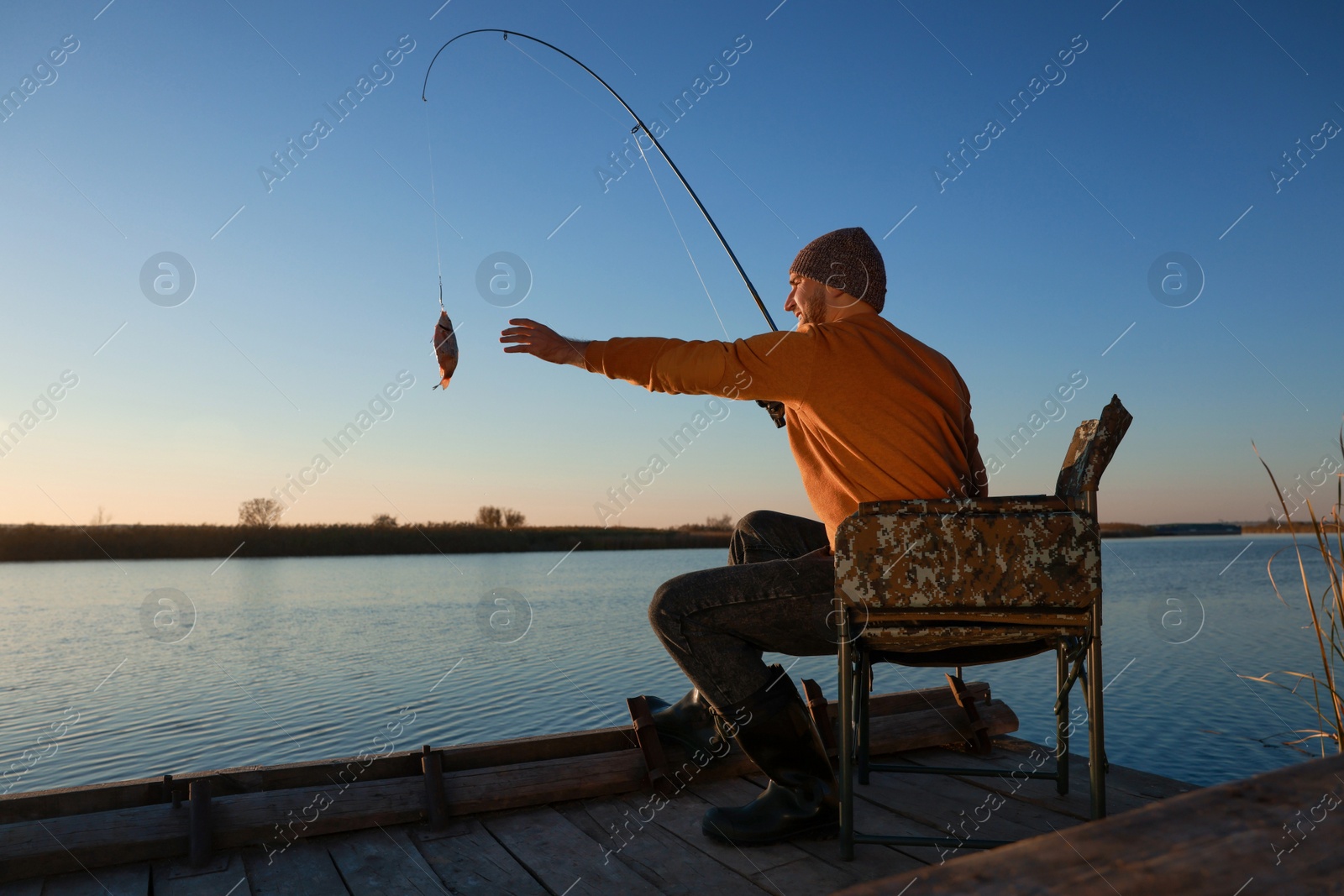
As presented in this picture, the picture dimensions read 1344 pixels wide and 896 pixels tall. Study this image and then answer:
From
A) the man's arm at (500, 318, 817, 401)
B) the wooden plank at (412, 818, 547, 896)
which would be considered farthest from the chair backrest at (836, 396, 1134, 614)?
the wooden plank at (412, 818, 547, 896)

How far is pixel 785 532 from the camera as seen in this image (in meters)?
2.99

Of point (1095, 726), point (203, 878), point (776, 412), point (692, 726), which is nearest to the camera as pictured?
point (1095, 726)

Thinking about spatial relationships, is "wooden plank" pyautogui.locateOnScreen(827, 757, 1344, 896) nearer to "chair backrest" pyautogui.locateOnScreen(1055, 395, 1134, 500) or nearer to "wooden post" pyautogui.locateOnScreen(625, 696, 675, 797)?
"chair backrest" pyautogui.locateOnScreen(1055, 395, 1134, 500)

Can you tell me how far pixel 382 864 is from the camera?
2373 millimetres

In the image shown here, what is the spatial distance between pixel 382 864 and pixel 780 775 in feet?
3.63

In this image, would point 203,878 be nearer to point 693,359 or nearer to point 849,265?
point 693,359

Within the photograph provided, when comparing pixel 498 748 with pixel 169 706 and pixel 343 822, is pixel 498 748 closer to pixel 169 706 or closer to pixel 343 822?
pixel 343 822

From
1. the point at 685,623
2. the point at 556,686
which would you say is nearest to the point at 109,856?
the point at 685,623

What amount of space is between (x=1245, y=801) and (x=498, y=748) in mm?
2731

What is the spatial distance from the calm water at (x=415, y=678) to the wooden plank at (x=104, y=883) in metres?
3.30

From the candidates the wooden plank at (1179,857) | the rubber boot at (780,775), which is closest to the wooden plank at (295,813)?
the rubber boot at (780,775)

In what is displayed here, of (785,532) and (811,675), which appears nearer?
(785,532)

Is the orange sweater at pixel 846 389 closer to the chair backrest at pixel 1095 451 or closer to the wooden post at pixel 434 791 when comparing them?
the chair backrest at pixel 1095 451

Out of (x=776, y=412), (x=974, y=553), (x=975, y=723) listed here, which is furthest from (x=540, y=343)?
(x=975, y=723)
